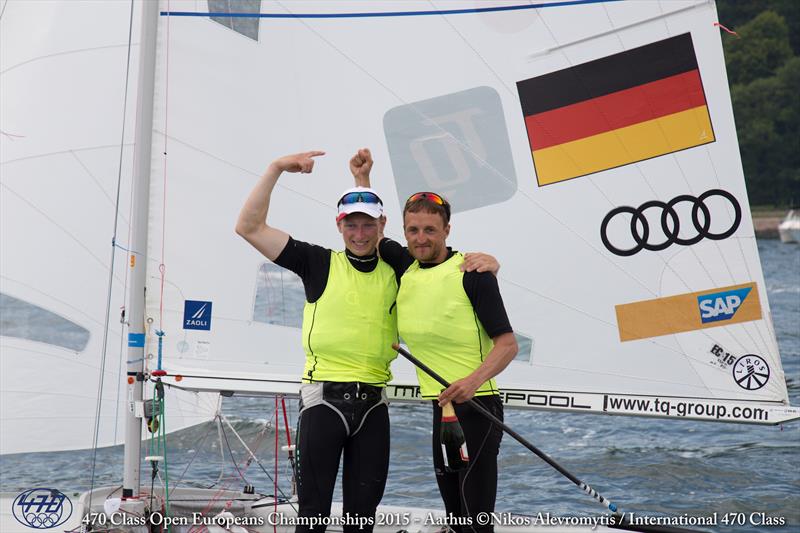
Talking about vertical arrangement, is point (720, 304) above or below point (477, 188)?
below

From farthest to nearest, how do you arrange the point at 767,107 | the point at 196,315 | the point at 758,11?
1. the point at 758,11
2. the point at 767,107
3. the point at 196,315

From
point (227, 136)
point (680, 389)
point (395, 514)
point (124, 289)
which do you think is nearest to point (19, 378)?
point (124, 289)

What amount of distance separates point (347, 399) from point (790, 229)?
3387 centimetres

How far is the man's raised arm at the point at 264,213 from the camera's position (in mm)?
3502

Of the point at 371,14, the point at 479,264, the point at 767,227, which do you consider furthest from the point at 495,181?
the point at 767,227

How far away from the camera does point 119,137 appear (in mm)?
5074

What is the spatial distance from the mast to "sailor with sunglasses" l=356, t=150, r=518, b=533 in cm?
136

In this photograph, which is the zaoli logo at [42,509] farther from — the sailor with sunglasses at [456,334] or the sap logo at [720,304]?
the sap logo at [720,304]

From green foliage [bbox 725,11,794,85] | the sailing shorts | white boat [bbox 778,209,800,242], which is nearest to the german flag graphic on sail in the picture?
the sailing shorts

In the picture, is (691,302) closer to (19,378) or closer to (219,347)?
(219,347)

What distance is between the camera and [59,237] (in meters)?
4.95

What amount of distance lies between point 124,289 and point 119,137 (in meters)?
0.72

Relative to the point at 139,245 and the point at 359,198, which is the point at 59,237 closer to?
the point at 139,245

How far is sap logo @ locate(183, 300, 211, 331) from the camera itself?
4.50 m
